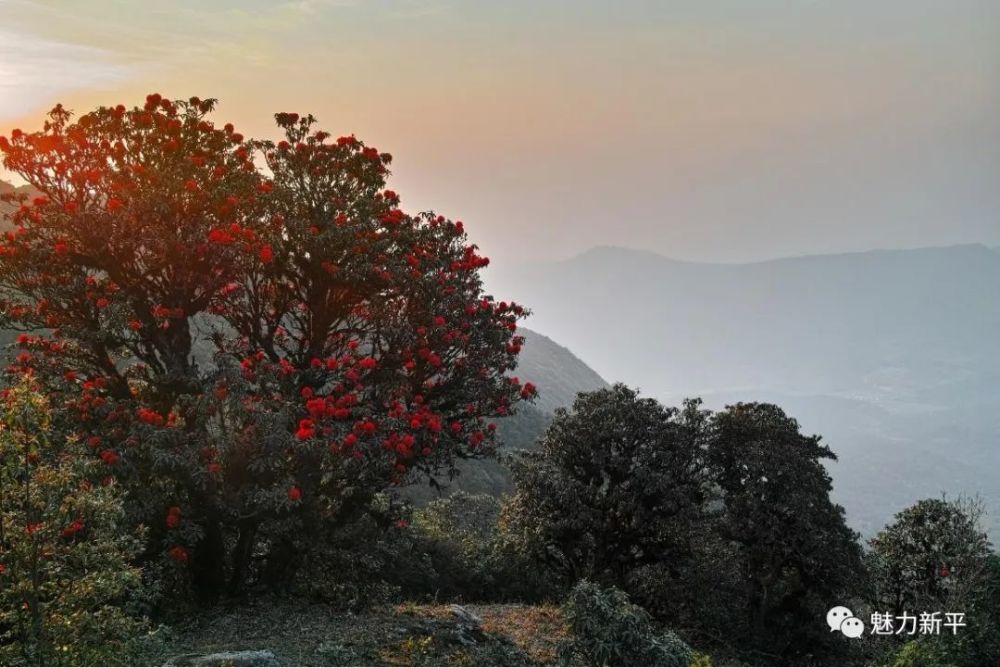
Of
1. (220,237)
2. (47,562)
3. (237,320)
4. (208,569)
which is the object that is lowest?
(208,569)

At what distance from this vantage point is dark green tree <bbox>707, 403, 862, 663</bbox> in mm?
26391

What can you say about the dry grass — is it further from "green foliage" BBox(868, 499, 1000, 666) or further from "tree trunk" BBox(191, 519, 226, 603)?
"green foliage" BBox(868, 499, 1000, 666)

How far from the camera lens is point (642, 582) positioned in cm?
2633

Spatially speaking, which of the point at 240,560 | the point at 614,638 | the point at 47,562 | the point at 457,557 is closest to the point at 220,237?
the point at 47,562

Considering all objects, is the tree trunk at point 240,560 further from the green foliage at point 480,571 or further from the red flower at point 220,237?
the green foliage at point 480,571

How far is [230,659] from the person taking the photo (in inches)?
498

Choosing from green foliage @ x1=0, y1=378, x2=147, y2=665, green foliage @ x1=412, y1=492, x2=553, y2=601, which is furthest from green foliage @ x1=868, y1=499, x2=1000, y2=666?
green foliage @ x1=0, y1=378, x2=147, y2=665

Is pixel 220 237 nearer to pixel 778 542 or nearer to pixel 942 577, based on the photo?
pixel 778 542

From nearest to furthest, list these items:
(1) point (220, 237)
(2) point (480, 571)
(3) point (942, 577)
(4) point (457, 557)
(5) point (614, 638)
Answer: (1) point (220, 237) → (5) point (614, 638) → (3) point (942, 577) → (2) point (480, 571) → (4) point (457, 557)

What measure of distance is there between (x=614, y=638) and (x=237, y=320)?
12.0 meters

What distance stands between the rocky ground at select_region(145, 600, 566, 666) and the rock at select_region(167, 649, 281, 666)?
0.02 meters

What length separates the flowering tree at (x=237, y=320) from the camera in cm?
1540
